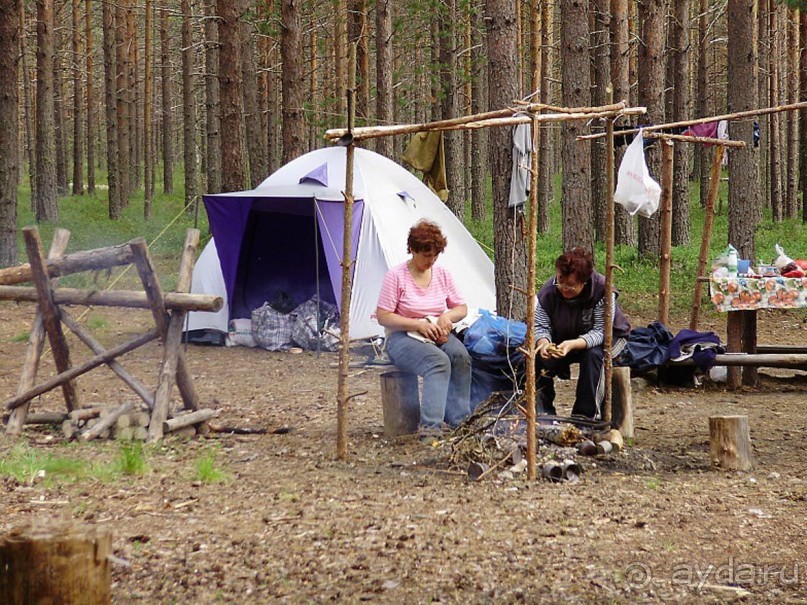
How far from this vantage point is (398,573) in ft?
14.4

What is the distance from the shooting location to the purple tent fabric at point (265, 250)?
12.2m

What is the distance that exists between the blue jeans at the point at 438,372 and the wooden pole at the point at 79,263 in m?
1.95

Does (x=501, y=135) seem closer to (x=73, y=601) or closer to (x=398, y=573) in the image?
(x=398, y=573)

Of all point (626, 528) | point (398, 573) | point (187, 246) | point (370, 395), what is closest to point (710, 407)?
point (370, 395)

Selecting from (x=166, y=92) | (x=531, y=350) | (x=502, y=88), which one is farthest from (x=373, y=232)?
(x=166, y=92)

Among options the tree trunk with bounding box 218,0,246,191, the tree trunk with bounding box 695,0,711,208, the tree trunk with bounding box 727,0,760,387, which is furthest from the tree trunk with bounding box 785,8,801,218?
the tree trunk with bounding box 218,0,246,191

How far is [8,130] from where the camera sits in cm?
1537

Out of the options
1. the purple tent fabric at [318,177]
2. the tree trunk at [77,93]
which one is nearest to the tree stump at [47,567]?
the purple tent fabric at [318,177]

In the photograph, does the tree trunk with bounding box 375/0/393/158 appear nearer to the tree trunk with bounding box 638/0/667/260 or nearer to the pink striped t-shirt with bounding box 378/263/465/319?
the tree trunk with bounding box 638/0/667/260

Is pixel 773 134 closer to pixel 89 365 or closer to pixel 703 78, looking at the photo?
pixel 703 78

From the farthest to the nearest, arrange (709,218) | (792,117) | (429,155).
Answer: (792,117)
(429,155)
(709,218)

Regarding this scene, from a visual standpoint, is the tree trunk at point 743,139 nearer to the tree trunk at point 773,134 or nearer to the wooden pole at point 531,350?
the tree trunk at point 773,134

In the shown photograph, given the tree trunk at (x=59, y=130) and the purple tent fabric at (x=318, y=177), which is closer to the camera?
the purple tent fabric at (x=318, y=177)

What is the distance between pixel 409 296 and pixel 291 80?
Result: 797 cm
